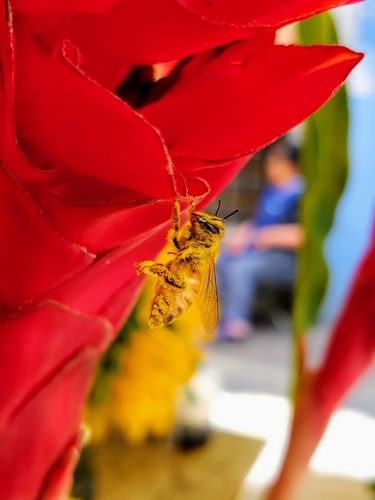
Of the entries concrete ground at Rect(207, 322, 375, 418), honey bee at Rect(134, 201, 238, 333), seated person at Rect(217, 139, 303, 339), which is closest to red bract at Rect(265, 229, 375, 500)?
honey bee at Rect(134, 201, 238, 333)

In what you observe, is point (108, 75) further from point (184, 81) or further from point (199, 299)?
point (199, 299)

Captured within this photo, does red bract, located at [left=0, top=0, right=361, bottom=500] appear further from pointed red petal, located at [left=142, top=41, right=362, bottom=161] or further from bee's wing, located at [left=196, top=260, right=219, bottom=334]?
bee's wing, located at [left=196, top=260, right=219, bottom=334]

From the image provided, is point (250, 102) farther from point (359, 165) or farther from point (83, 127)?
point (359, 165)

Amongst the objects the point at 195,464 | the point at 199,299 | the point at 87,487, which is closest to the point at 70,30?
the point at 199,299

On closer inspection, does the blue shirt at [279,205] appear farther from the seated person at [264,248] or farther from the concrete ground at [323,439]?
the concrete ground at [323,439]

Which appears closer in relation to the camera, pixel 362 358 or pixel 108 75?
pixel 108 75

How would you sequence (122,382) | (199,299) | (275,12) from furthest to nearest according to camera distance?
1. (122,382)
2. (199,299)
3. (275,12)

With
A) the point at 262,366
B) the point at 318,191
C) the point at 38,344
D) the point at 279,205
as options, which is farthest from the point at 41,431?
the point at 279,205
